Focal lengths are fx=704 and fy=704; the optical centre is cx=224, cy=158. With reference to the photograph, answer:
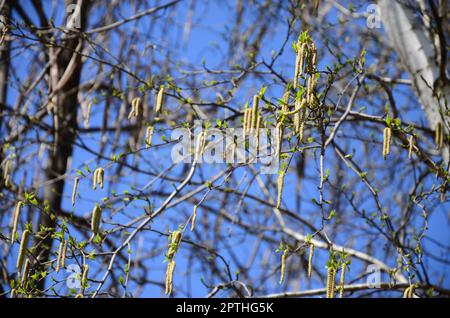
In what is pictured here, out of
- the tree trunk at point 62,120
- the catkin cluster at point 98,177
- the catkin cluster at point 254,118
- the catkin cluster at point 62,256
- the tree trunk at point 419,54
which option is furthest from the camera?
the tree trunk at point 62,120

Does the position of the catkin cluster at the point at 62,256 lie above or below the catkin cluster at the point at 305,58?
below

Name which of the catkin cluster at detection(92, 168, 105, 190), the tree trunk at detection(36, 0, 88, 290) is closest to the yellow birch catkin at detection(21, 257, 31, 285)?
the catkin cluster at detection(92, 168, 105, 190)

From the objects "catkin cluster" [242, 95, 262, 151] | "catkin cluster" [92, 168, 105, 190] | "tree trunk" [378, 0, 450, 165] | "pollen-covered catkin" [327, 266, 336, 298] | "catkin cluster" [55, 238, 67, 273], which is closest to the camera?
"pollen-covered catkin" [327, 266, 336, 298]

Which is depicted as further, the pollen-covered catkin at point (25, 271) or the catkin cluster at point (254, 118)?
the pollen-covered catkin at point (25, 271)

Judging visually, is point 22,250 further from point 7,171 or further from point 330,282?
point 7,171

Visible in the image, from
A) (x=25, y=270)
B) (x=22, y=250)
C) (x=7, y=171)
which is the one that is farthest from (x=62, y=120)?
(x=22, y=250)

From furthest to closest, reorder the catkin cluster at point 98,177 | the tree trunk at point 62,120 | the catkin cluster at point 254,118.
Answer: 1. the tree trunk at point 62,120
2. the catkin cluster at point 98,177
3. the catkin cluster at point 254,118

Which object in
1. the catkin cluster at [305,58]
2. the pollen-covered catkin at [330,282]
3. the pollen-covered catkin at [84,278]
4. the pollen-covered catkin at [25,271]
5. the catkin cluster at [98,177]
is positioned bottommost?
the pollen-covered catkin at [330,282]

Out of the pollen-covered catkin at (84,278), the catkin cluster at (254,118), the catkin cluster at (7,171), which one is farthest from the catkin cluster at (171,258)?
the catkin cluster at (7,171)

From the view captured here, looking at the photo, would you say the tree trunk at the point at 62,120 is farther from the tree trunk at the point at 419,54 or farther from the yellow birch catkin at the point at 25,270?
the tree trunk at the point at 419,54

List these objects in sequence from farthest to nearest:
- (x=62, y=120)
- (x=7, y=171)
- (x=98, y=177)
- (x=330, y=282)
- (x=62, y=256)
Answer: (x=62, y=120)
(x=7, y=171)
(x=98, y=177)
(x=62, y=256)
(x=330, y=282)

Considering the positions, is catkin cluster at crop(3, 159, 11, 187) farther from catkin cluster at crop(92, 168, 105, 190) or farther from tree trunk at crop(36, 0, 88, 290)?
catkin cluster at crop(92, 168, 105, 190)

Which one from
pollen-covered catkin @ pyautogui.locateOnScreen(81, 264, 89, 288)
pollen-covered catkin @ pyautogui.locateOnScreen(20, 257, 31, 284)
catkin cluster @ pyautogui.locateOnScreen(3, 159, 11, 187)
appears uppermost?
catkin cluster @ pyautogui.locateOnScreen(3, 159, 11, 187)
